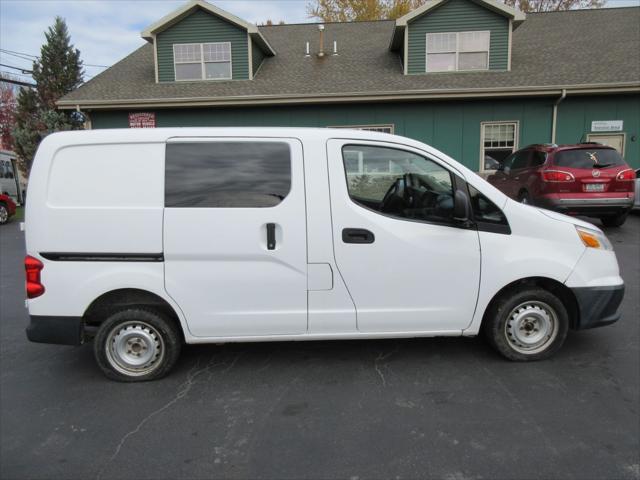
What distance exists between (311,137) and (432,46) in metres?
13.1

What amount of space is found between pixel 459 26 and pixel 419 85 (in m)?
2.68

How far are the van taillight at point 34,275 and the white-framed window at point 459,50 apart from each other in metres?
14.0

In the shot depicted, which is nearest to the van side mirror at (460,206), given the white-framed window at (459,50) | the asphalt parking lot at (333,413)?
the asphalt parking lot at (333,413)

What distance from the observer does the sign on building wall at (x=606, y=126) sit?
1397cm

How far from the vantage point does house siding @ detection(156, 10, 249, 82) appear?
609 inches

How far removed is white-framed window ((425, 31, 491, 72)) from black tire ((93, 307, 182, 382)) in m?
13.7

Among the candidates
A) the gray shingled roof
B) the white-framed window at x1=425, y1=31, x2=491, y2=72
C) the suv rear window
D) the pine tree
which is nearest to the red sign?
the gray shingled roof

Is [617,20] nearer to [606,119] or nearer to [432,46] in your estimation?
[606,119]

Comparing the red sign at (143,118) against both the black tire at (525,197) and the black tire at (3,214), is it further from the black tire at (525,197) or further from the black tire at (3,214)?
the black tire at (525,197)

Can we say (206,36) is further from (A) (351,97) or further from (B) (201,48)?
(A) (351,97)

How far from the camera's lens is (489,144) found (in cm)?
1448

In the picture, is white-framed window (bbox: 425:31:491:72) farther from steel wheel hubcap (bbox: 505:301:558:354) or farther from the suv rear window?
steel wheel hubcap (bbox: 505:301:558:354)

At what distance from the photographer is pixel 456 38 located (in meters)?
15.1

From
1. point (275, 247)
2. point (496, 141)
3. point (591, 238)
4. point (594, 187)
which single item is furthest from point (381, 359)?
point (496, 141)
